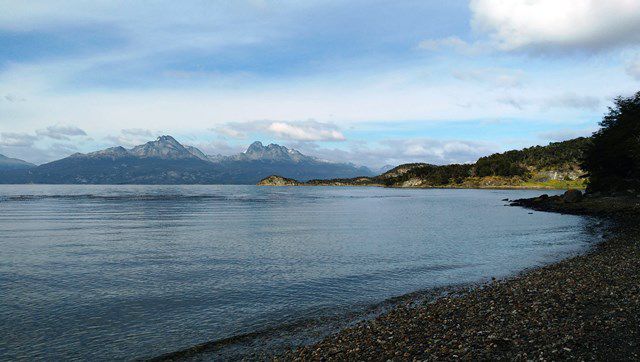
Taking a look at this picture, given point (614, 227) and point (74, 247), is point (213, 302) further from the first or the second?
point (614, 227)

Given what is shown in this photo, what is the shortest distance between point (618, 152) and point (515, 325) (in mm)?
108256

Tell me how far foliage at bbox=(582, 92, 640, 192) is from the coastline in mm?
84887

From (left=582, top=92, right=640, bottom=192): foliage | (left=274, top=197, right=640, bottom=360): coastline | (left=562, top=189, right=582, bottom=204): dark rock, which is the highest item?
(left=582, top=92, right=640, bottom=192): foliage

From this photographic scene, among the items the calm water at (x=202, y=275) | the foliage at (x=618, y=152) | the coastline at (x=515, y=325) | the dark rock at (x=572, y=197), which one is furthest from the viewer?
the dark rock at (x=572, y=197)

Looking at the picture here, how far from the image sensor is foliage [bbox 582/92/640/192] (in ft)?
334

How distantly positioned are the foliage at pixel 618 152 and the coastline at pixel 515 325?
84887 millimetres

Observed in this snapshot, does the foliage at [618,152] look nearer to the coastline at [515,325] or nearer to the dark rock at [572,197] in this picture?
the dark rock at [572,197]

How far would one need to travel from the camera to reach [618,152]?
104m

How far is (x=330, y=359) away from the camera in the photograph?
1692cm

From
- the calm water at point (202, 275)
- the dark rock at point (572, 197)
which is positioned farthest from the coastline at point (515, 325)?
the dark rock at point (572, 197)

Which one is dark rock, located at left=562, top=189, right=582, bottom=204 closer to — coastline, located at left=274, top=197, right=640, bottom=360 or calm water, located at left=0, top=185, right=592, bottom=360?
calm water, located at left=0, top=185, right=592, bottom=360

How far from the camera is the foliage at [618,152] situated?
102 m

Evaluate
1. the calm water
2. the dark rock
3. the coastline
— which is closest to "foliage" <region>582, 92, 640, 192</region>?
the dark rock

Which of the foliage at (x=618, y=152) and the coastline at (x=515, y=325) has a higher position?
the foliage at (x=618, y=152)
